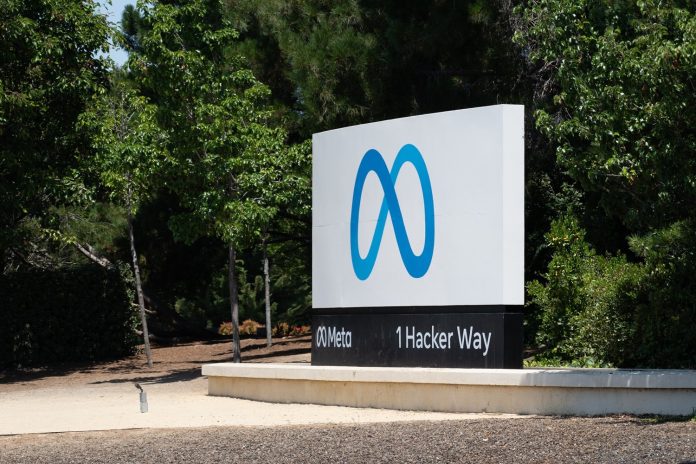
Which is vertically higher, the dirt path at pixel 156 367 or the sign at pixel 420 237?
the sign at pixel 420 237

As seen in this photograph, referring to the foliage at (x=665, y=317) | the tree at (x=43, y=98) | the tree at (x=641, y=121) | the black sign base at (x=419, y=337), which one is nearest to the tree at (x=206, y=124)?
the tree at (x=43, y=98)

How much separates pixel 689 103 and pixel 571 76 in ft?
6.14

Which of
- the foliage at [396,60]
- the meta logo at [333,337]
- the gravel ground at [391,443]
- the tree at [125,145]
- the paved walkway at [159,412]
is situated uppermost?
the foliage at [396,60]

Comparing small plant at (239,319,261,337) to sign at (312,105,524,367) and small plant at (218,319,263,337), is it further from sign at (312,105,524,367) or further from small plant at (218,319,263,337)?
sign at (312,105,524,367)

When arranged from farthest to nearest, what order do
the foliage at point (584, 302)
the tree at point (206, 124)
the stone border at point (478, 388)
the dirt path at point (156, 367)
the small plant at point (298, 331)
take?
the small plant at point (298, 331) < the dirt path at point (156, 367) < the tree at point (206, 124) < the foliage at point (584, 302) < the stone border at point (478, 388)

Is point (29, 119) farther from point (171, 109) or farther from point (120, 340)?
point (120, 340)

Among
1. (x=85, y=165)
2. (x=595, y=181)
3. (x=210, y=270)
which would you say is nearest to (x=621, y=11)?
(x=595, y=181)

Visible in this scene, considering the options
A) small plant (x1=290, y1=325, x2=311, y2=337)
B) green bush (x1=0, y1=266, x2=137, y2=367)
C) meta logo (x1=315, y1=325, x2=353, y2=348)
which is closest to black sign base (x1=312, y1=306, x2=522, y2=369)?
meta logo (x1=315, y1=325, x2=353, y2=348)

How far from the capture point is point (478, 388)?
12.8 metres

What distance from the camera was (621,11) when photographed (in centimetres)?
1313

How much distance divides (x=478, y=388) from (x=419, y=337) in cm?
147

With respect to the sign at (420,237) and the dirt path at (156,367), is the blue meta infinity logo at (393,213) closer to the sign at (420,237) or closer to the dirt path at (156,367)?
the sign at (420,237)

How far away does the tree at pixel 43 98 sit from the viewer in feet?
63.6

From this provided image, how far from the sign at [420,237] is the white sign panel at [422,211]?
0.01m
